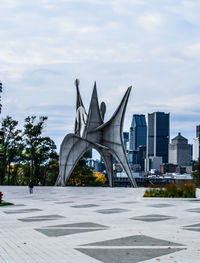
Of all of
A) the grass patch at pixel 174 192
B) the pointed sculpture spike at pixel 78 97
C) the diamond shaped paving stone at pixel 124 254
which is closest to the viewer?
the diamond shaped paving stone at pixel 124 254

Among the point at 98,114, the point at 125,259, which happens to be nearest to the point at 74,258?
the point at 125,259

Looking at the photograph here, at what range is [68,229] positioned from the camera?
485 inches

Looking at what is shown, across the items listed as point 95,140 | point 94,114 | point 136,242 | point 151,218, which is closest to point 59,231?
point 136,242

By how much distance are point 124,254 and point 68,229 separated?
3.85 meters

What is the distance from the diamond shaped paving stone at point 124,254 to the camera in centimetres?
828

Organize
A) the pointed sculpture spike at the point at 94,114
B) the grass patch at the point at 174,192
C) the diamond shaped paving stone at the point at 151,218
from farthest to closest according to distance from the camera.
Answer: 1. the pointed sculpture spike at the point at 94,114
2. the grass patch at the point at 174,192
3. the diamond shaped paving stone at the point at 151,218

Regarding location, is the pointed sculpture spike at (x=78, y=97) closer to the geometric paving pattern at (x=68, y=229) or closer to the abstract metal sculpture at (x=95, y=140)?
the abstract metal sculpture at (x=95, y=140)

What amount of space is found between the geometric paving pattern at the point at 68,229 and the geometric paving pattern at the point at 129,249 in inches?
67.8

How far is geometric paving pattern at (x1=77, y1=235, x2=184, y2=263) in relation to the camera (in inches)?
332

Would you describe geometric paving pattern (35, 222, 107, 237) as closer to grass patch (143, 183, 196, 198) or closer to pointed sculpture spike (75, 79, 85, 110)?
grass patch (143, 183, 196, 198)

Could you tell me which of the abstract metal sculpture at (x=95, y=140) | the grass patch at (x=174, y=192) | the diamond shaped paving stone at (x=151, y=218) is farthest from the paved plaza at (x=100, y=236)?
the abstract metal sculpture at (x=95, y=140)

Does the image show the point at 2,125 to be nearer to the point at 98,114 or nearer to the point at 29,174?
the point at 29,174

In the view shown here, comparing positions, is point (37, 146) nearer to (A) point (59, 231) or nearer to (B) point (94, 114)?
(B) point (94, 114)

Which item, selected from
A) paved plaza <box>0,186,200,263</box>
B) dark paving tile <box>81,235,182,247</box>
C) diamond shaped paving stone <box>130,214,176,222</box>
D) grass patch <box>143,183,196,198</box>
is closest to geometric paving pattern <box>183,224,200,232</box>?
paved plaza <box>0,186,200,263</box>
